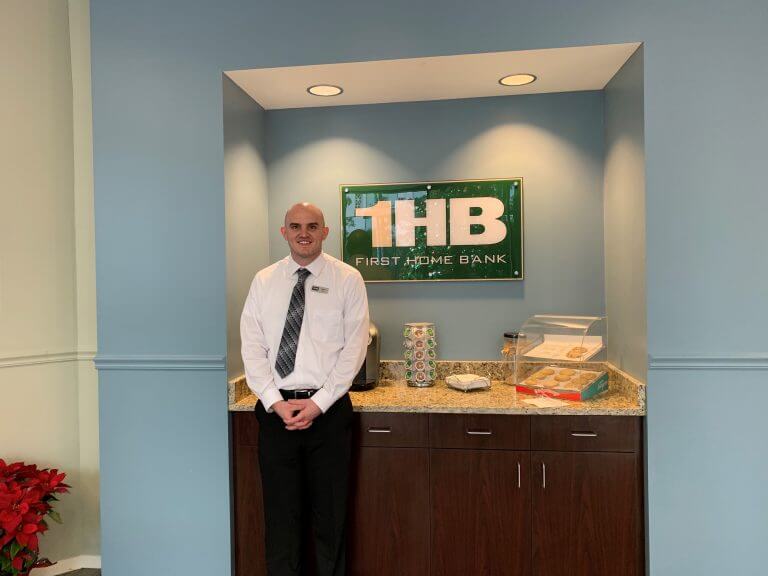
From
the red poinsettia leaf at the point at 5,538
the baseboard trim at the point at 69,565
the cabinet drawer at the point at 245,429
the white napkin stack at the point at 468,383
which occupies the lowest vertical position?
the baseboard trim at the point at 69,565

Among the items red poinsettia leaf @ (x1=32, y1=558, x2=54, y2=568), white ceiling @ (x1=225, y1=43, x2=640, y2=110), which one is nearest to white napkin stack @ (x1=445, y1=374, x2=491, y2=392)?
white ceiling @ (x1=225, y1=43, x2=640, y2=110)

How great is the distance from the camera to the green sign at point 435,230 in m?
2.90

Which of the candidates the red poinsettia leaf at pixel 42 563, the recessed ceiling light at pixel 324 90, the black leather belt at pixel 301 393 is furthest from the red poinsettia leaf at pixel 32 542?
the recessed ceiling light at pixel 324 90

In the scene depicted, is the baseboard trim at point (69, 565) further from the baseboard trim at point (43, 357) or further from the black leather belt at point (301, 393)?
the black leather belt at point (301, 393)

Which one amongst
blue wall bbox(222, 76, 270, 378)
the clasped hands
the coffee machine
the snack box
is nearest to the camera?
the clasped hands

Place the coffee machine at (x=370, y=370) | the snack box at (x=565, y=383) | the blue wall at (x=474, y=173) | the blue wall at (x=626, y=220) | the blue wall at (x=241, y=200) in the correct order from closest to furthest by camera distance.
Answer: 1. the blue wall at (x=626, y=220)
2. the snack box at (x=565, y=383)
3. the blue wall at (x=241, y=200)
4. the coffee machine at (x=370, y=370)
5. the blue wall at (x=474, y=173)

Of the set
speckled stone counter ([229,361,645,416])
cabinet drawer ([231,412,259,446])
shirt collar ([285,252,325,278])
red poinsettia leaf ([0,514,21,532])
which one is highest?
shirt collar ([285,252,325,278])

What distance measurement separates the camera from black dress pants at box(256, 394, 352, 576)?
7.56ft

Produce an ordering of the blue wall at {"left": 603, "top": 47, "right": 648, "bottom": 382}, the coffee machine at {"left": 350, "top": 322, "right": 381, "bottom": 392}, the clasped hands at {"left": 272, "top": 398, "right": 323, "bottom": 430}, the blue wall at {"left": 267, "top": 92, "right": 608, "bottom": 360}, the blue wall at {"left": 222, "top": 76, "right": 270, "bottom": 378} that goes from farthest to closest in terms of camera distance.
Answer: the blue wall at {"left": 267, "top": 92, "right": 608, "bottom": 360}
the coffee machine at {"left": 350, "top": 322, "right": 381, "bottom": 392}
the blue wall at {"left": 222, "top": 76, "right": 270, "bottom": 378}
the blue wall at {"left": 603, "top": 47, "right": 648, "bottom": 382}
the clasped hands at {"left": 272, "top": 398, "right": 323, "bottom": 430}

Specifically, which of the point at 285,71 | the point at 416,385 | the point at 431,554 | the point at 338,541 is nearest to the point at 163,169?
the point at 285,71

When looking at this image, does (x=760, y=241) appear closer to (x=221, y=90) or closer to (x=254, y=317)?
(x=254, y=317)

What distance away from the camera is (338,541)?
2312 mm

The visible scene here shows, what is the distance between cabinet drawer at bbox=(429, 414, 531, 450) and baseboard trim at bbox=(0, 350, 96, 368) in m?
1.98

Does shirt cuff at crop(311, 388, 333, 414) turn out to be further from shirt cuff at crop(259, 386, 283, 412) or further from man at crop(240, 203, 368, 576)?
shirt cuff at crop(259, 386, 283, 412)
